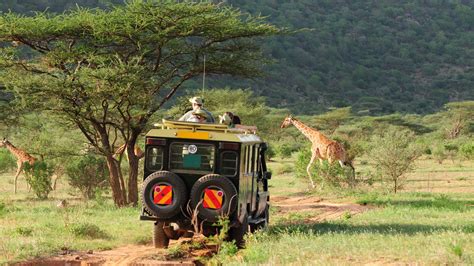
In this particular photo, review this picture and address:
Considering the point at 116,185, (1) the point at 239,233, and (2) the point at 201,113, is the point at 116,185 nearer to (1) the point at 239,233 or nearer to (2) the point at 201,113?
(2) the point at 201,113

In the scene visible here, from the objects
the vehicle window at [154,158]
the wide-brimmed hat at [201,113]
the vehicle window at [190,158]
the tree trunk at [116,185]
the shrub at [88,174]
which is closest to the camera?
the vehicle window at [190,158]

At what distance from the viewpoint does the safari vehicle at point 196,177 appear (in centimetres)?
1034

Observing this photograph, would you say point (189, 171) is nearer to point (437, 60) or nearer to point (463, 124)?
point (463, 124)

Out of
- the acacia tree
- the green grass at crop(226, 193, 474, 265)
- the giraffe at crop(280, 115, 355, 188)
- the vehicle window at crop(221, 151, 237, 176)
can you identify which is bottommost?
the green grass at crop(226, 193, 474, 265)

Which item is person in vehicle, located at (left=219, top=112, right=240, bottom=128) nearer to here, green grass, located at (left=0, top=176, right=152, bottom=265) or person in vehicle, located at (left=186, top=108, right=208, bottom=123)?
person in vehicle, located at (left=186, top=108, right=208, bottom=123)

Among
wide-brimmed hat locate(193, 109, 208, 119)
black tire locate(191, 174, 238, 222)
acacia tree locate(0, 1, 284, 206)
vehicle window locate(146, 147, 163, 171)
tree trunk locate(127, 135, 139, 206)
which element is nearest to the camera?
black tire locate(191, 174, 238, 222)

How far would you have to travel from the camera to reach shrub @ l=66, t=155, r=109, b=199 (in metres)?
22.3

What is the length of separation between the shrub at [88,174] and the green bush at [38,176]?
64cm

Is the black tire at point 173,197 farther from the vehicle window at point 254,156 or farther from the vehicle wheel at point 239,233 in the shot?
the vehicle window at point 254,156

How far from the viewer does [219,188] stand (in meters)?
10.3

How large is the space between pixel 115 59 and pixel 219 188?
8356mm

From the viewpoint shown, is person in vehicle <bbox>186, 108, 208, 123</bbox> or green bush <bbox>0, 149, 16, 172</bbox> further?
green bush <bbox>0, 149, 16, 172</bbox>

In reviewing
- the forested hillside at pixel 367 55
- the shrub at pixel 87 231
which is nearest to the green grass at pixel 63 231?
the shrub at pixel 87 231

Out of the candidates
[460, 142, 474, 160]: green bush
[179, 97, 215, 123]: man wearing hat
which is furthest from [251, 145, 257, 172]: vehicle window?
[460, 142, 474, 160]: green bush
